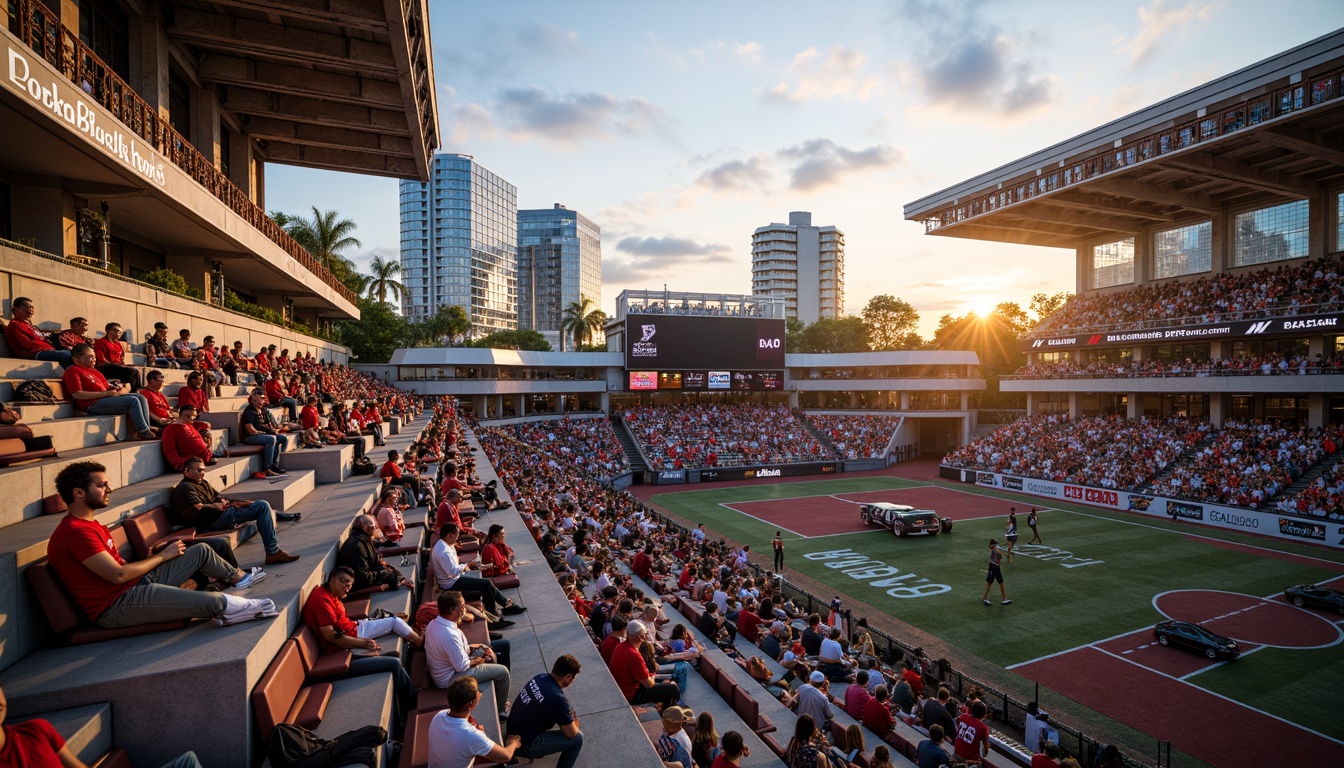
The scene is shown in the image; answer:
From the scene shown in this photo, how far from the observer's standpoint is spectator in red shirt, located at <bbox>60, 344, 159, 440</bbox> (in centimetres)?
826

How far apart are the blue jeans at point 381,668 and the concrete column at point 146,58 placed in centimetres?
1942

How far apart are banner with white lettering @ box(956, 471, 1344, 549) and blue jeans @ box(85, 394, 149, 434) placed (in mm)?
39265

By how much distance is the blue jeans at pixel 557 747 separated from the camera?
17.6 feet

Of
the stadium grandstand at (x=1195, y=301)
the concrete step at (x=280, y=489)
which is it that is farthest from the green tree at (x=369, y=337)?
the stadium grandstand at (x=1195, y=301)

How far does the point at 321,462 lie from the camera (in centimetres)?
1249

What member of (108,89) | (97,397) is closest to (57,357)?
(97,397)

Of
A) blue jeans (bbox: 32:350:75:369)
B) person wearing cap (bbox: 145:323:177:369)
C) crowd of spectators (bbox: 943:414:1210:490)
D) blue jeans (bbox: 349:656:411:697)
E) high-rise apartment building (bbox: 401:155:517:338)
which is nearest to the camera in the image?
blue jeans (bbox: 349:656:411:697)

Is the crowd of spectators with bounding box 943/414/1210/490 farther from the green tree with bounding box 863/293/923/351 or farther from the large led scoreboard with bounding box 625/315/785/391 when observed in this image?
the green tree with bounding box 863/293/923/351

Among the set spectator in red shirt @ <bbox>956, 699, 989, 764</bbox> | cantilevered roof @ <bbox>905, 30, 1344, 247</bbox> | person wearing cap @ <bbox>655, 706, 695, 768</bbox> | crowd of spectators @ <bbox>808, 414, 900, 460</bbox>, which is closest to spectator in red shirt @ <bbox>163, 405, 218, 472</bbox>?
person wearing cap @ <bbox>655, 706, 695, 768</bbox>

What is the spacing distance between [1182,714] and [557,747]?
1447 centimetres

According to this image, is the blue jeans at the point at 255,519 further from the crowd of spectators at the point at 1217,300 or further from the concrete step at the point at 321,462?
the crowd of spectators at the point at 1217,300

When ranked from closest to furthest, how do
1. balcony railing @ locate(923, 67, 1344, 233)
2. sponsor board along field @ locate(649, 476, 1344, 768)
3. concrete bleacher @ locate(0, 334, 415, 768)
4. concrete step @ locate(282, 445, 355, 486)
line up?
concrete bleacher @ locate(0, 334, 415, 768)
concrete step @ locate(282, 445, 355, 486)
sponsor board along field @ locate(649, 476, 1344, 768)
balcony railing @ locate(923, 67, 1344, 233)

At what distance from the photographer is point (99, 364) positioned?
9633mm

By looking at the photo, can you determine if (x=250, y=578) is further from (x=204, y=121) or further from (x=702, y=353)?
(x=702, y=353)
